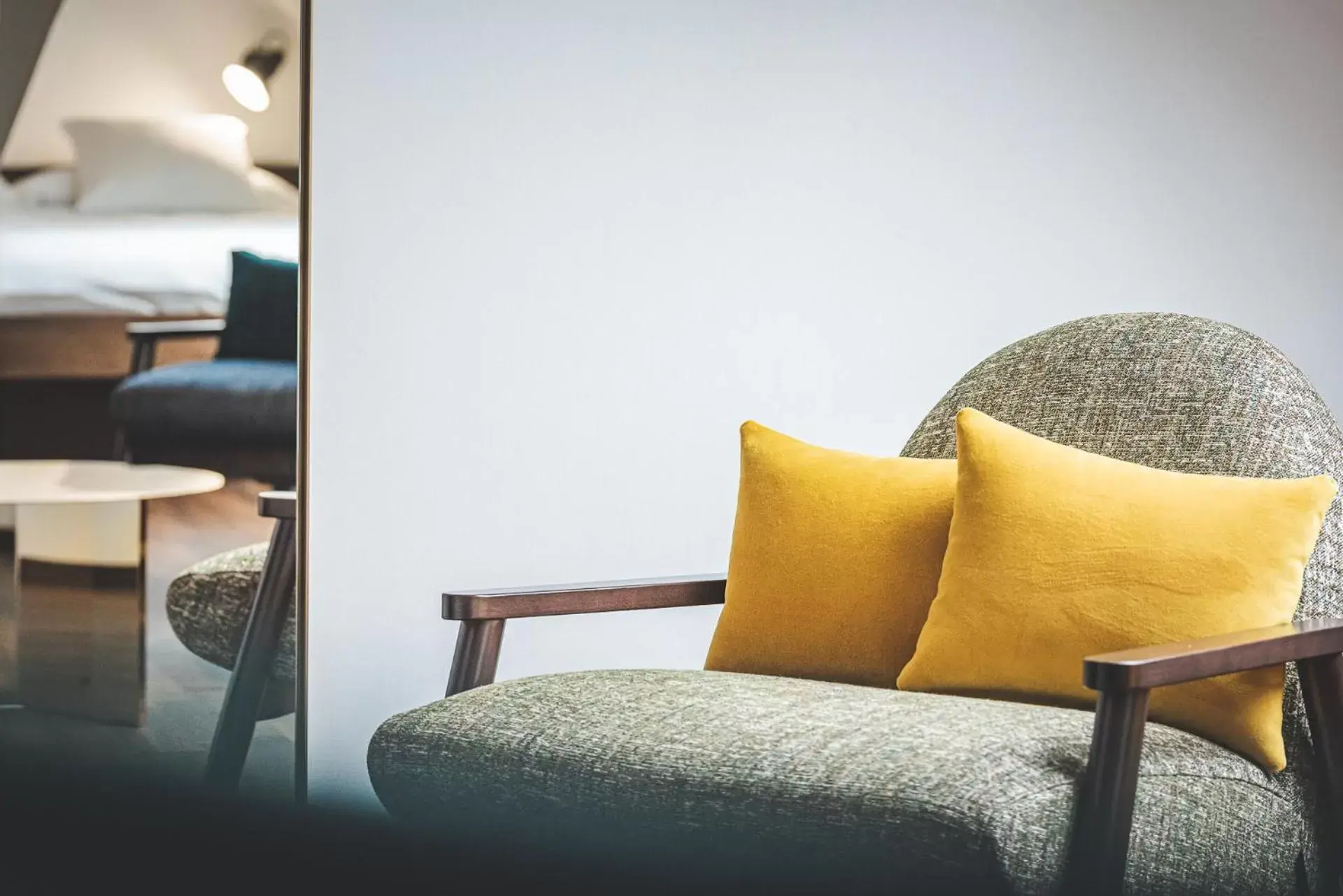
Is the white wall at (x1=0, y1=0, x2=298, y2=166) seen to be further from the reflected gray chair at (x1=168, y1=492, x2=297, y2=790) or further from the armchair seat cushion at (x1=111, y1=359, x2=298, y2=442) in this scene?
the reflected gray chair at (x1=168, y1=492, x2=297, y2=790)

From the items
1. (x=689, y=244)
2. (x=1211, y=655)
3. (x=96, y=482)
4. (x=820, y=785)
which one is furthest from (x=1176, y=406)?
(x=96, y=482)

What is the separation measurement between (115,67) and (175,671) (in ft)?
3.22

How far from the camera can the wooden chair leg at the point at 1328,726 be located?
1.42 meters

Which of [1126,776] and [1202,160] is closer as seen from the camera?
[1126,776]

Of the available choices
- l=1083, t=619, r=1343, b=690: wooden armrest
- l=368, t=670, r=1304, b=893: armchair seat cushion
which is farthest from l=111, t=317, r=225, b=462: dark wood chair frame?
l=1083, t=619, r=1343, b=690: wooden armrest

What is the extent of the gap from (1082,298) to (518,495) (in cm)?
115

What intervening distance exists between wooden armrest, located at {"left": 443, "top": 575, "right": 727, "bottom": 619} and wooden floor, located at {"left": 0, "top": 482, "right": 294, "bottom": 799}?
80 cm

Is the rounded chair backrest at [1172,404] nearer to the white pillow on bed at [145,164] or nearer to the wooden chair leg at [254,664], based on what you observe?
the wooden chair leg at [254,664]

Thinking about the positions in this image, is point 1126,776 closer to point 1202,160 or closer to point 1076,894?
point 1076,894

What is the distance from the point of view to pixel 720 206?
2.61 m

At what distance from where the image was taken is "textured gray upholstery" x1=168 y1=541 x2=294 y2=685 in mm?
2309

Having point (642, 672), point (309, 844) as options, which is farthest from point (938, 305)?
point (309, 844)

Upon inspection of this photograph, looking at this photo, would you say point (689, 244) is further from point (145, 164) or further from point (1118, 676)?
point (1118, 676)

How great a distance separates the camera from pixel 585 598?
175cm
